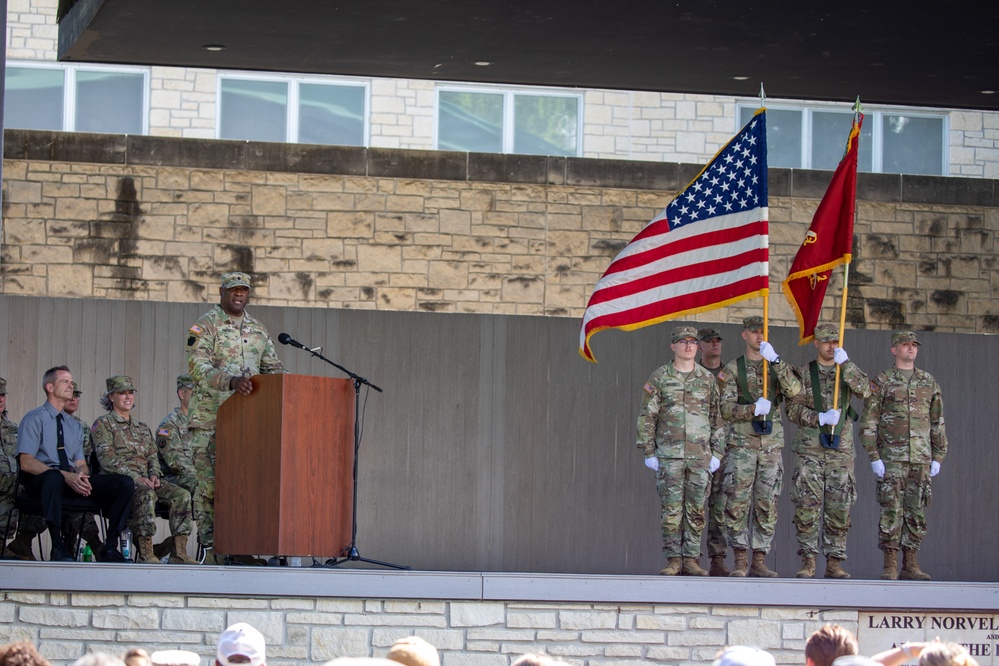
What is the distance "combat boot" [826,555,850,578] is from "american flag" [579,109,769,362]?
184cm

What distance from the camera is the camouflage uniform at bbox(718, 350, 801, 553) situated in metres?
9.66

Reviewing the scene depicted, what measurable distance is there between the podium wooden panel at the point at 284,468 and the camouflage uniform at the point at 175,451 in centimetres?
200

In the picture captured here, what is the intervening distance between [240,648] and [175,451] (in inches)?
237

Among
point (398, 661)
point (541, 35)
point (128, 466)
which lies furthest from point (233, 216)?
point (398, 661)

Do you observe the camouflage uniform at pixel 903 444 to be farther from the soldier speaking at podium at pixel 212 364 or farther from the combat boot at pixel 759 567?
the soldier speaking at podium at pixel 212 364

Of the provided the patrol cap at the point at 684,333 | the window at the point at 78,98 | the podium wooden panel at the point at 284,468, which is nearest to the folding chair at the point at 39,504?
the podium wooden panel at the point at 284,468

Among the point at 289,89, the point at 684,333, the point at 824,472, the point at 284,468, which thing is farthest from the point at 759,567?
→ the point at 289,89

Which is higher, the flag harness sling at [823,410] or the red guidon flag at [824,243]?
the red guidon flag at [824,243]

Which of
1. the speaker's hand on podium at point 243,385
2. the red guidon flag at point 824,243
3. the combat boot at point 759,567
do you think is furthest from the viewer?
the red guidon flag at point 824,243

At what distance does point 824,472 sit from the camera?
9.84m

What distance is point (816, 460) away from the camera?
32.3 feet

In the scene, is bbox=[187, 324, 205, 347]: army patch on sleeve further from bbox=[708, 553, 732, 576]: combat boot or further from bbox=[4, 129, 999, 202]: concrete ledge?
bbox=[708, 553, 732, 576]: combat boot

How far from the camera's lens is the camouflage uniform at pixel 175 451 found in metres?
10.4

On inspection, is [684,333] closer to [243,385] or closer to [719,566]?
[719,566]
